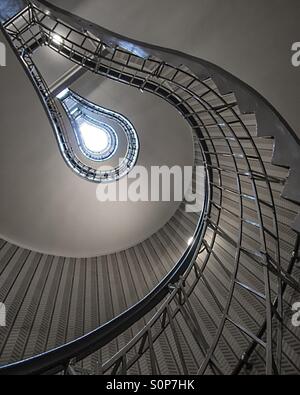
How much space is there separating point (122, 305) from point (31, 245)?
107 inches

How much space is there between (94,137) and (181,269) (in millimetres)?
6675

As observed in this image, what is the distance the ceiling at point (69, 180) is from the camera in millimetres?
6469

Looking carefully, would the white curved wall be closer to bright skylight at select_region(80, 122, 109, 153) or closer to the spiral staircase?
the spiral staircase

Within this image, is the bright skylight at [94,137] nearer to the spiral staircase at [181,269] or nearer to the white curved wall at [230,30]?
the spiral staircase at [181,269]

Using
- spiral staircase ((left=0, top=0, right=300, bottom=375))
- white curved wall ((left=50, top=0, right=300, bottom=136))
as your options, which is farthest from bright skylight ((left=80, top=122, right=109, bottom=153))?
white curved wall ((left=50, top=0, right=300, bottom=136))

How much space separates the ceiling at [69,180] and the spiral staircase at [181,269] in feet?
1.01

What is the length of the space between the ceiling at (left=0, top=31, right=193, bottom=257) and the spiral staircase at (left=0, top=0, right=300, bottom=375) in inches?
12.1

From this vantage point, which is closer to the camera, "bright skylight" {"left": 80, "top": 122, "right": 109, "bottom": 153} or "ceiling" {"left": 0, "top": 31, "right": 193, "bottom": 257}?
"ceiling" {"left": 0, "top": 31, "right": 193, "bottom": 257}

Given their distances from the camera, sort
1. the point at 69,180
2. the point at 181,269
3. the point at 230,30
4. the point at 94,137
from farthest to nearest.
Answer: the point at 94,137 < the point at 69,180 < the point at 230,30 < the point at 181,269

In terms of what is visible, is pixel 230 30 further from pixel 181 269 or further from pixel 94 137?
pixel 94 137

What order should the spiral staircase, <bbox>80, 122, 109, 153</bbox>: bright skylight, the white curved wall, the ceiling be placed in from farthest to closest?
<bbox>80, 122, 109, 153</bbox>: bright skylight → the ceiling → the white curved wall → the spiral staircase

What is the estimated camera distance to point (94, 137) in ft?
31.8

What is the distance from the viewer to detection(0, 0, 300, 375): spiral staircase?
2.93m

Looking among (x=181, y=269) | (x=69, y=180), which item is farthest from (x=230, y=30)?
(x=69, y=180)
